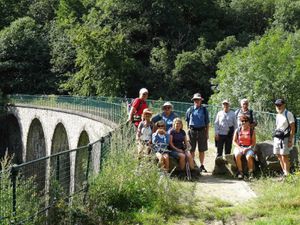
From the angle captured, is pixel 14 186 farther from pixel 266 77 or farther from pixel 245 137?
pixel 266 77

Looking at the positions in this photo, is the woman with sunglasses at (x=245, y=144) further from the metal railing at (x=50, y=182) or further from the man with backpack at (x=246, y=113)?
the metal railing at (x=50, y=182)

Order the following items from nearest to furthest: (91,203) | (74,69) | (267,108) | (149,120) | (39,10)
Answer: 1. (91,203)
2. (149,120)
3. (267,108)
4. (74,69)
5. (39,10)

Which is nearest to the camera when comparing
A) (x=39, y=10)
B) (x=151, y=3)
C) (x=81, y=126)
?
(x=81, y=126)

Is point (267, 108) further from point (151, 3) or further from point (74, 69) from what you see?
point (74, 69)

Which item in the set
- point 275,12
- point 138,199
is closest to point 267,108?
point 138,199

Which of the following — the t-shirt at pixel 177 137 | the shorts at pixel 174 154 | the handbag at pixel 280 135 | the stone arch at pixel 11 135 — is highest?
the handbag at pixel 280 135

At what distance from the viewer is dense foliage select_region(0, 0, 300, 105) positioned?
1405 inches

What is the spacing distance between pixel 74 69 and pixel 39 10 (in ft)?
67.0

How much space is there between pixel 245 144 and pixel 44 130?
24.3 m

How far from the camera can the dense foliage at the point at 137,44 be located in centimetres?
3569

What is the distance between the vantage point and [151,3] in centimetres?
4172

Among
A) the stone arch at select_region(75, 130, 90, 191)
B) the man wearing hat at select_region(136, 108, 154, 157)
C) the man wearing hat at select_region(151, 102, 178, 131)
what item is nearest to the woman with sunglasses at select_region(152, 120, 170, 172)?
the man wearing hat at select_region(136, 108, 154, 157)

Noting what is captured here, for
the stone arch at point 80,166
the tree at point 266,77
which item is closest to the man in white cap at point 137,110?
the stone arch at point 80,166

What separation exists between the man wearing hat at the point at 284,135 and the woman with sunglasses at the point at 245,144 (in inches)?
21.5
